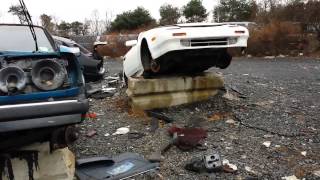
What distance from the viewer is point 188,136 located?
209 inches

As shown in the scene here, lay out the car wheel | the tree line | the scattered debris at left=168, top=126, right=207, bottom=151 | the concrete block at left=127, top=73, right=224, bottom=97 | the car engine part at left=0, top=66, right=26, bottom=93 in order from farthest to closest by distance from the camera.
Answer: the tree line, the car wheel, the concrete block at left=127, top=73, right=224, bottom=97, the scattered debris at left=168, top=126, right=207, bottom=151, the car engine part at left=0, top=66, right=26, bottom=93

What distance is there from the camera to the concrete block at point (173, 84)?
22.1ft

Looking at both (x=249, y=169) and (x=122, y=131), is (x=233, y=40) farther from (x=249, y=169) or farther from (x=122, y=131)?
(x=249, y=169)

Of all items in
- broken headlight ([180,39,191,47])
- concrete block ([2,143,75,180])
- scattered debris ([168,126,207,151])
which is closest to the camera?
concrete block ([2,143,75,180])

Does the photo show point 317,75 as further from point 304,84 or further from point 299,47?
Answer: point 299,47

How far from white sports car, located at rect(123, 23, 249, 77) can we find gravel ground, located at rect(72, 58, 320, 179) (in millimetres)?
740

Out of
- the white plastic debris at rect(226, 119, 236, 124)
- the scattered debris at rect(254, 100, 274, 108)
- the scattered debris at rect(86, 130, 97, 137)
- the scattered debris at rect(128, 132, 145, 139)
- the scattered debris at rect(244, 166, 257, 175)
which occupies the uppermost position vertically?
the scattered debris at rect(254, 100, 274, 108)

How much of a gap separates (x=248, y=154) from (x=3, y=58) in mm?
2943

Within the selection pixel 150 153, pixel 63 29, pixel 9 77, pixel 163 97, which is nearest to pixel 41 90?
pixel 9 77

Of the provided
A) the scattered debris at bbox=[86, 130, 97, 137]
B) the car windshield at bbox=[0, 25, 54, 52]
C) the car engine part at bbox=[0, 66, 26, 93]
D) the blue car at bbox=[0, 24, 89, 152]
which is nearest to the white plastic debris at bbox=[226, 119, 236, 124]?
the scattered debris at bbox=[86, 130, 97, 137]

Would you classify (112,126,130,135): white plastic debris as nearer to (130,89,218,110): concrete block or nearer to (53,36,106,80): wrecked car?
(130,89,218,110): concrete block

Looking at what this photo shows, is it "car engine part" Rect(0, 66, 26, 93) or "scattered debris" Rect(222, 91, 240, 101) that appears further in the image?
"scattered debris" Rect(222, 91, 240, 101)

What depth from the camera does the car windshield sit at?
4727mm

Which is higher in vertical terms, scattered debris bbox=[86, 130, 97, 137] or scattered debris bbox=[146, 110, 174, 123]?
scattered debris bbox=[146, 110, 174, 123]
